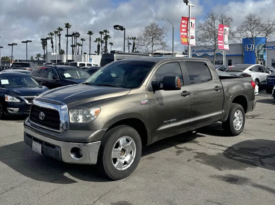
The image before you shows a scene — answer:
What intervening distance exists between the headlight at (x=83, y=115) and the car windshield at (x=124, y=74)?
996mm

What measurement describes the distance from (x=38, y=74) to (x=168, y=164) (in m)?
9.88

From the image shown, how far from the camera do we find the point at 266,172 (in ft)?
15.4

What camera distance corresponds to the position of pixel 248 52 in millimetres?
50000

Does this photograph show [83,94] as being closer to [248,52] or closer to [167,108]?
[167,108]

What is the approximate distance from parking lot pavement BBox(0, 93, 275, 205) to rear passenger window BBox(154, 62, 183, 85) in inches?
58.7

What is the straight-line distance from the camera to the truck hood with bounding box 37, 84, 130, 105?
4.25 meters

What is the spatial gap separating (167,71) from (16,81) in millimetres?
6705

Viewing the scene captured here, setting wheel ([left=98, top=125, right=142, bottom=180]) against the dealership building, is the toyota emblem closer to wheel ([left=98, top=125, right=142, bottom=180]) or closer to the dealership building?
wheel ([left=98, top=125, right=142, bottom=180])

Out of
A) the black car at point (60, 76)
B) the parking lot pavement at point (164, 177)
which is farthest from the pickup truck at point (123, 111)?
the black car at point (60, 76)

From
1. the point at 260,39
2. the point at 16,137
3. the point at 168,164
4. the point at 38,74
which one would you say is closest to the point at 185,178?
the point at 168,164

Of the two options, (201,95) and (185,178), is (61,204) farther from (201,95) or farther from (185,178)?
(201,95)

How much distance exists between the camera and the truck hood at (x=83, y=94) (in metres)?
4.25

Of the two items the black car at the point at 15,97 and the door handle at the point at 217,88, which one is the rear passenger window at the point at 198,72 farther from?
the black car at the point at 15,97

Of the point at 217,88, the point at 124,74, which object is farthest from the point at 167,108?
the point at 217,88
